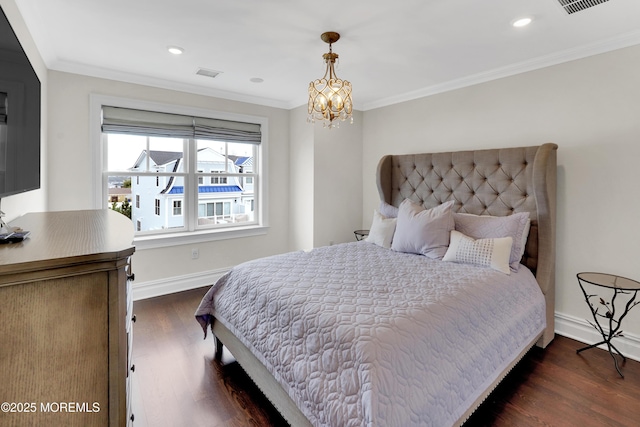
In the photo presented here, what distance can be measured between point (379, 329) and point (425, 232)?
5.10 ft

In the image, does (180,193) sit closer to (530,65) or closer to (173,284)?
(173,284)

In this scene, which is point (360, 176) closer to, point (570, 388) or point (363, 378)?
point (570, 388)

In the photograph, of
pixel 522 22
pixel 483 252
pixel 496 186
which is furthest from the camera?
pixel 496 186

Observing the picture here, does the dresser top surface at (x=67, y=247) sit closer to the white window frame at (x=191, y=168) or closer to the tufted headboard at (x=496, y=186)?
the white window frame at (x=191, y=168)

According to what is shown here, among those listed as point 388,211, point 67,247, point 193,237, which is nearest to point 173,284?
point 193,237

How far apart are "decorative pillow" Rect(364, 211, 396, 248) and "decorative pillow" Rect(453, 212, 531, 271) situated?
1.96 ft

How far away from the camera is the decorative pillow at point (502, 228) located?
8.18 ft

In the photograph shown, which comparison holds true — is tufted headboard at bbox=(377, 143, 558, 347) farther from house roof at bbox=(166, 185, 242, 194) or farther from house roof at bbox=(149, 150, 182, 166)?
house roof at bbox=(149, 150, 182, 166)

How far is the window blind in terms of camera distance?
326 centimetres

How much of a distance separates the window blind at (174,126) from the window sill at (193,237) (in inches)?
44.1

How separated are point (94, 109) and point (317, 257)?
8.57ft

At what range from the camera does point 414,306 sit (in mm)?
1654

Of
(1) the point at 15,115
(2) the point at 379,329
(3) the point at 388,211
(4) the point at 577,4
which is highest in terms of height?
(4) the point at 577,4

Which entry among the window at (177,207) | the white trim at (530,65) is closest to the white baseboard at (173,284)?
the window at (177,207)
